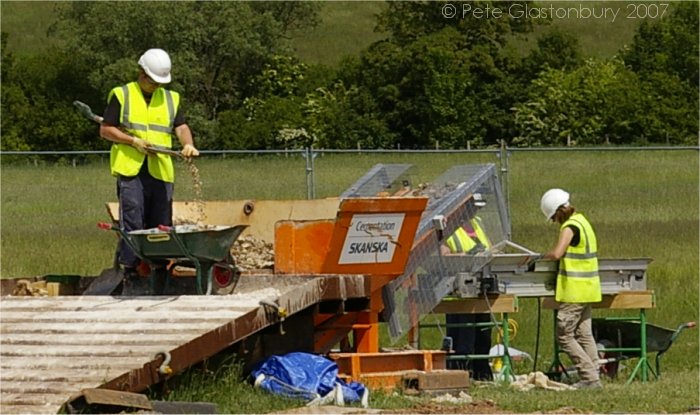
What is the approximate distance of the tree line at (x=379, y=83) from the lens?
51844 millimetres

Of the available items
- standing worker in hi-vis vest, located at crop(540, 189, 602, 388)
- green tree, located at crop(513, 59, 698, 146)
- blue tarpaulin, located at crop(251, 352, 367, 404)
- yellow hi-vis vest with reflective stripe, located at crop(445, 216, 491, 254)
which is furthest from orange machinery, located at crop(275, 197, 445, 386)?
green tree, located at crop(513, 59, 698, 146)

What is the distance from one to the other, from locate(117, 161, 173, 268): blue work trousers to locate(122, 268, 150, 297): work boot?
0.26 feet

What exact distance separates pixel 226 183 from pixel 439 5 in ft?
115

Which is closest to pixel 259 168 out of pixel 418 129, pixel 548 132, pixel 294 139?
pixel 294 139

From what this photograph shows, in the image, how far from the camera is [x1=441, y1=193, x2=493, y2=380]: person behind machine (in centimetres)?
1477

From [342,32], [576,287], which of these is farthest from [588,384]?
[342,32]

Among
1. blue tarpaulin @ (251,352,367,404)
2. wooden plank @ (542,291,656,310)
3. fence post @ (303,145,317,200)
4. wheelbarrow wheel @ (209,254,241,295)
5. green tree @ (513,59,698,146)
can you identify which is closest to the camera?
blue tarpaulin @ (251,352,367,404)

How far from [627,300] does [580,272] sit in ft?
4.50

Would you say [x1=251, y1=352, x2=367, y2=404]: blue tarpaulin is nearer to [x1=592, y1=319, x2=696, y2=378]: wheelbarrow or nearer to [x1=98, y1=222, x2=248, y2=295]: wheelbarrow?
[x1=98, y1=222, x2=248, y2=295]: wheelbarrow

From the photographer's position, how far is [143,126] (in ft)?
41.3

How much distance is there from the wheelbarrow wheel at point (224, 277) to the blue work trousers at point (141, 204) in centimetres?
72

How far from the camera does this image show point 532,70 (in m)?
65.1

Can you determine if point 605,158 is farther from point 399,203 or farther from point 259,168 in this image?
point 399,203

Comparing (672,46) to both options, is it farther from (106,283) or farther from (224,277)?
(224,277)
